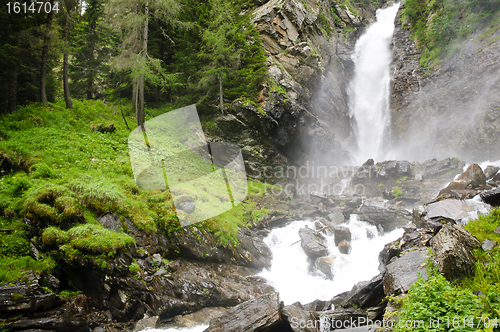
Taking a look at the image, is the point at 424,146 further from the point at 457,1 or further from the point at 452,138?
the point at 457,1

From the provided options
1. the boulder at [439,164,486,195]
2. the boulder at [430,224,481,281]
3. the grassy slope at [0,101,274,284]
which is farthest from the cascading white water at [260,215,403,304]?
the boulder at [430,224,481,281]

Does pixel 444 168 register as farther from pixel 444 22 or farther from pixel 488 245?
pixel 444 22

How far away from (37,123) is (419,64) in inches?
1488

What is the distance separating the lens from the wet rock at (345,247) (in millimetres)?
11672

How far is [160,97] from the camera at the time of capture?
19.6m

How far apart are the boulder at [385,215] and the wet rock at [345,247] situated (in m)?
2.80

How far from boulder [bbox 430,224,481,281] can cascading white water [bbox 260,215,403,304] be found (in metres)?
5.94

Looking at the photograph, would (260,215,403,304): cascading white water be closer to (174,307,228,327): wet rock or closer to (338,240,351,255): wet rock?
(338,240,351,255): wet rock

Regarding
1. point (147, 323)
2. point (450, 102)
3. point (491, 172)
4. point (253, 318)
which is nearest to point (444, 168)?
point (491, 172)

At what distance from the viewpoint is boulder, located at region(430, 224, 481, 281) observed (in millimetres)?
4273

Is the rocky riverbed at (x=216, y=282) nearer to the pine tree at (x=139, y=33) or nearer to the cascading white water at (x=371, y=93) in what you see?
the pine tree at (x=139, y=33)

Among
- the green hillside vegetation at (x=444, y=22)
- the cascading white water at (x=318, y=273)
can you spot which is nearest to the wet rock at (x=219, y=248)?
the cascading white water at (x=318, y=273)

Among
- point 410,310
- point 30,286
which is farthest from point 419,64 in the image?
point 30,286
